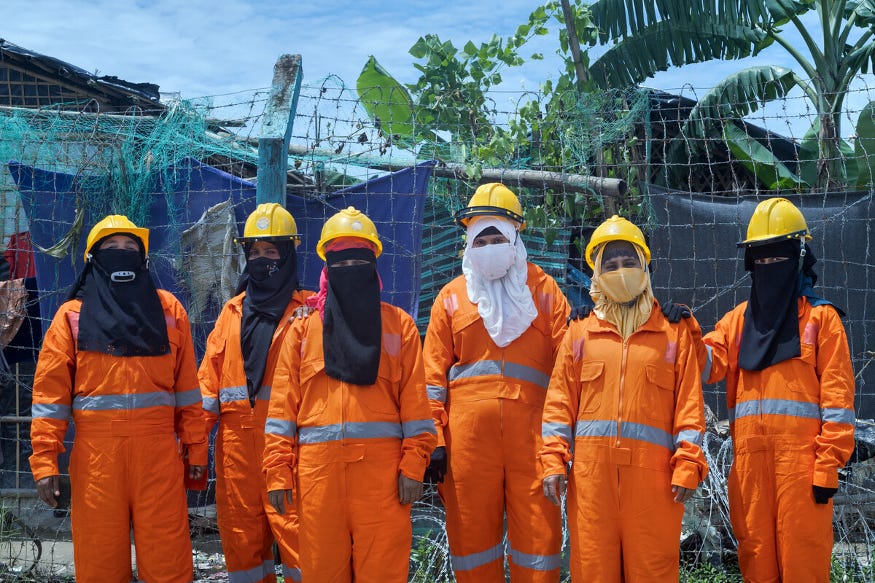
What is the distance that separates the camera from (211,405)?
16.5 feet

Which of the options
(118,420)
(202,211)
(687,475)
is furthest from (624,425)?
(202,211)

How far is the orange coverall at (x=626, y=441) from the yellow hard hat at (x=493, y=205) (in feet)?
2.66

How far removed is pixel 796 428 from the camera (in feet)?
14.1

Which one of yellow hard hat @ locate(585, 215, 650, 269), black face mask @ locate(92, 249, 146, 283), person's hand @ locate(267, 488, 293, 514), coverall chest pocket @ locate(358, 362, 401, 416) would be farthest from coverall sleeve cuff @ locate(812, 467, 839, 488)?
black face mask @ locate(92, 249, 146, 283)

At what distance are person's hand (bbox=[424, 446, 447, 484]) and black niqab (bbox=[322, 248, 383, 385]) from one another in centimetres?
57

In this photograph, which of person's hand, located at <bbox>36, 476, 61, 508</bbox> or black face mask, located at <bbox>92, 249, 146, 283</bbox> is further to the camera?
black face mask, located at <bbox>92, 249, 146, 283</bbox>

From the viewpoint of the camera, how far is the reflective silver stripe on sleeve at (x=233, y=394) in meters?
4.90

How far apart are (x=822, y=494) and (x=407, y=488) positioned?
1920 millimetres

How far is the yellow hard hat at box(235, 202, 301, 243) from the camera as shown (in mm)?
5055

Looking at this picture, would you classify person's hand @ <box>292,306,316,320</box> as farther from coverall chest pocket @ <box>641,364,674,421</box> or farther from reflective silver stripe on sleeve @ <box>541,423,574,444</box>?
coverall chest pocket @ <box>641,364,674,421</box>

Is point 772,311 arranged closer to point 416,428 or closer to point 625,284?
point 625,284

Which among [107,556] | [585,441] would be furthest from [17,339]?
[585,441]

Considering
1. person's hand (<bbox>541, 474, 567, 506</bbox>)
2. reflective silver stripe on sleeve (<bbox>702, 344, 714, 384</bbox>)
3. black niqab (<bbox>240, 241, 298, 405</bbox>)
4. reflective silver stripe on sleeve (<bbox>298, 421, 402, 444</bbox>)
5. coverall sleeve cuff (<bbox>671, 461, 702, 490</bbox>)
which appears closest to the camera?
coverall sleeve cuff (<bbox>671, 461, 702, 490</bbox>)

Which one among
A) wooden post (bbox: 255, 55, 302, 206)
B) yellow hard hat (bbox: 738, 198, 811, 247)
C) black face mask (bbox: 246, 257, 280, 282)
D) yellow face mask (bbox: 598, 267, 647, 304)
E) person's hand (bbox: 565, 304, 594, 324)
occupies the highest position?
wooden post (bbox: 255, 55, 302, 206)
